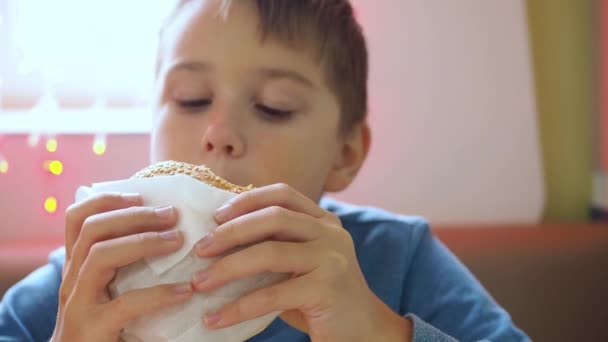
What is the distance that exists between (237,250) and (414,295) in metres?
0.58

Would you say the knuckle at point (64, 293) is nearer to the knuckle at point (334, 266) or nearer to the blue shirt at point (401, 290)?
the knuckle at point (334, 266)

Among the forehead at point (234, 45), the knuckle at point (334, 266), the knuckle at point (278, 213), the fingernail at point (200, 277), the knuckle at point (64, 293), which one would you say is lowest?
the knuckle at point (64, 293)

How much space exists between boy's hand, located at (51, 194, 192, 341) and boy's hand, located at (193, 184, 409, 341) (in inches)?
1.4

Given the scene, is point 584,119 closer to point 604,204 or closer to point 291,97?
point 604,204

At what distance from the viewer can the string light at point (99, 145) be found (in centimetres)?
155

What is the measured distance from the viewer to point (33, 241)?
1.45 m

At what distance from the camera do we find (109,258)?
562 mm

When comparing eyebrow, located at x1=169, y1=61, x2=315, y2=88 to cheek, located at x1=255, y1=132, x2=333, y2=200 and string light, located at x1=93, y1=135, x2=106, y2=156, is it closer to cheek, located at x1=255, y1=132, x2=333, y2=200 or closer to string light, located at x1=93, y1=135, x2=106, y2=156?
cheek, located at x1=255, y1=132, x2=333, y2=200

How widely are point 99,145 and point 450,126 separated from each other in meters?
0.92

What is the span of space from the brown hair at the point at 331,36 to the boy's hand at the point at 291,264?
41 centimetres

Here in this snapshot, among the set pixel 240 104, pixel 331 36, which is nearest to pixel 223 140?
pixel 240 104

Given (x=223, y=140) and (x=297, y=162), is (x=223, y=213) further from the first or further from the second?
(x=297, y=162)

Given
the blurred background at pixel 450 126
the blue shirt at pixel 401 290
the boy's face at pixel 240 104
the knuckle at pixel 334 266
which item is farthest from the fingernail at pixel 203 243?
the blurred background at pixel 450 126

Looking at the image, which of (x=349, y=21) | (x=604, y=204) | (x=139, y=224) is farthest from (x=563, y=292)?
(x=139, y=224)
